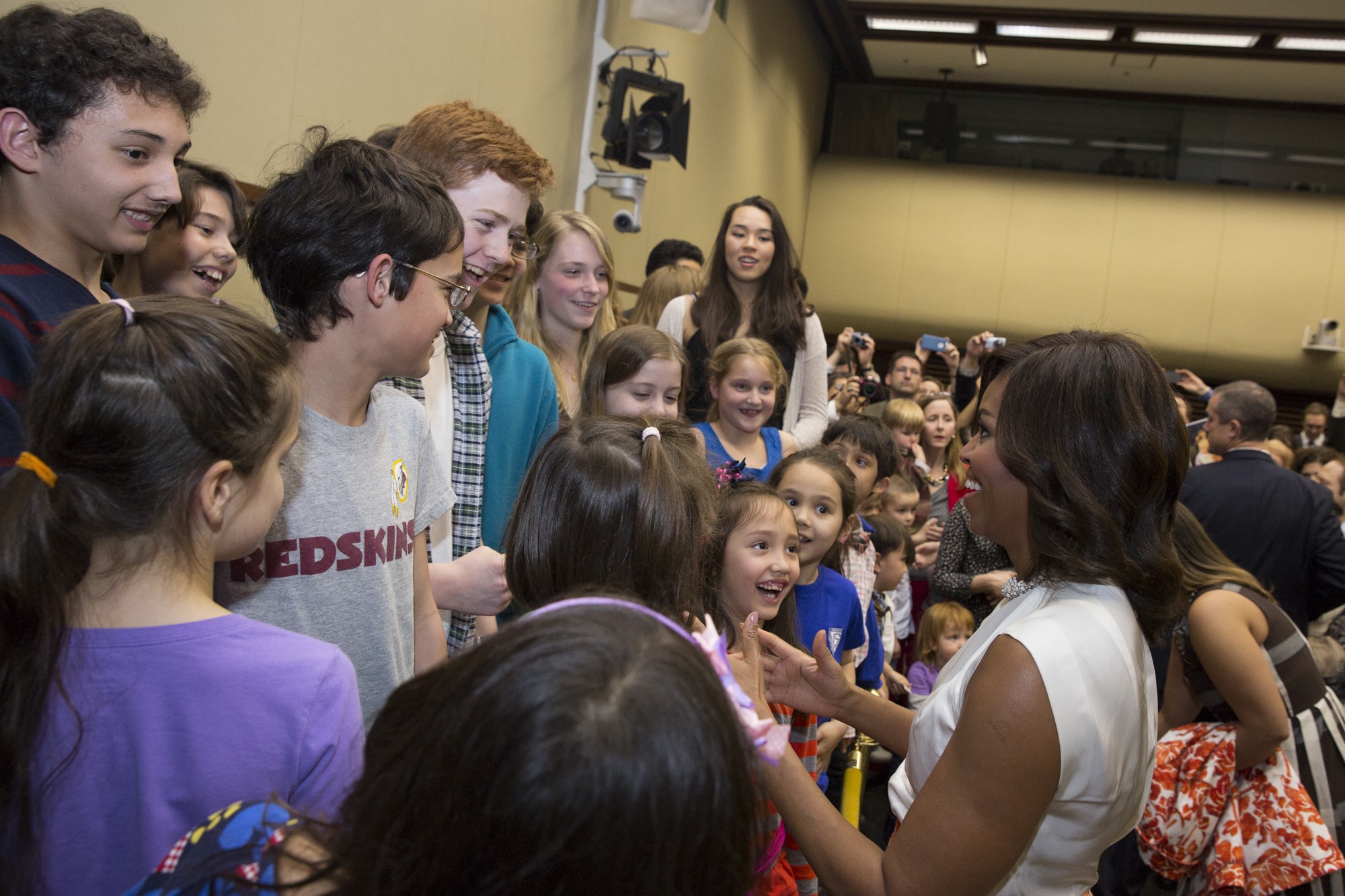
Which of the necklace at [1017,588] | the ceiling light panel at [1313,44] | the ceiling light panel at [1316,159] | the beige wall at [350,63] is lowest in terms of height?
the necklace at [1017,588]

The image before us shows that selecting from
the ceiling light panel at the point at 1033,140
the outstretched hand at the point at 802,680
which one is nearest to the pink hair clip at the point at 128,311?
the outstretched hand at the point at 802,680

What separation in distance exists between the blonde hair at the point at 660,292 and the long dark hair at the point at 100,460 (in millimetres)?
2721

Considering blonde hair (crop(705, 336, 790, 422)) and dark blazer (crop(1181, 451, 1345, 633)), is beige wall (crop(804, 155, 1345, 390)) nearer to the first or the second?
dark blazer (crop(1181, 451, 1345, 633))

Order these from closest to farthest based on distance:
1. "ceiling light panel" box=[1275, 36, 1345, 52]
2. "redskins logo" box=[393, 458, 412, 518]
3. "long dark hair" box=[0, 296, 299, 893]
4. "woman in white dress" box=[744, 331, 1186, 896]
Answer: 1. "long dark hair" box=[0, 296, 299, 893]
2. "woman in white dress" box=[744, 331, 1186, 896]
3. "redskins logo" box=[393, 458, 412, 518]
4. "ceiling light panel" box=[1275, 36, 1345, 52]

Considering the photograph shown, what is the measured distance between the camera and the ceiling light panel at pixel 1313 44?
7797 mm

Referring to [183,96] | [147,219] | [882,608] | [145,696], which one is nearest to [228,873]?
[145,696]

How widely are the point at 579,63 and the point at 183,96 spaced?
376cm

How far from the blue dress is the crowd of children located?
0.82 ft

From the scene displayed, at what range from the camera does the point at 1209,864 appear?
7.45 feet

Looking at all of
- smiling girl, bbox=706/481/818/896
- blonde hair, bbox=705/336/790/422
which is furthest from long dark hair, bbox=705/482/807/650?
blonde hair, bbox=705/336/790/422

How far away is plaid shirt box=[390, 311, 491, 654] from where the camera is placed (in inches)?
69.3

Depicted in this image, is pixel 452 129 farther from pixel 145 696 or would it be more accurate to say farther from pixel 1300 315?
pixel 1300 315

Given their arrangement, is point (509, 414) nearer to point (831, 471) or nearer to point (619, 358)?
point (619, 358)

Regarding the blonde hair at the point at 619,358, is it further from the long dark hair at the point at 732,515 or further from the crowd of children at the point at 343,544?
the long dark hair at the point at 732,515
